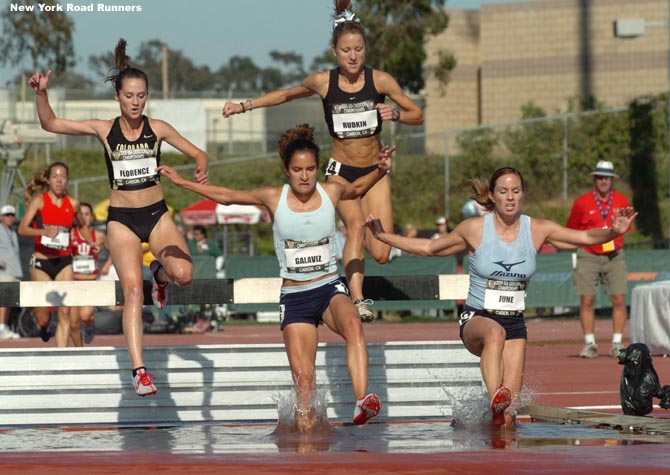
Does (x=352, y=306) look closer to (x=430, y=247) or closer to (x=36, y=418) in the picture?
(x=430, y=247)

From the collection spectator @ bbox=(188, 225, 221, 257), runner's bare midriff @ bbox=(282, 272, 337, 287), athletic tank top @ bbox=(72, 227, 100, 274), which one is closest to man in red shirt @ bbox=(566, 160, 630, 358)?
athletic tank top @ bbox=(72, 227, 100, 274)

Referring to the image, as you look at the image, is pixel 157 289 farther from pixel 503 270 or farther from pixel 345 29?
pixel 503 270

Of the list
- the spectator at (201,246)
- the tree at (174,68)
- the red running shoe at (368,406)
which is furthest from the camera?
the tree at (174,68)

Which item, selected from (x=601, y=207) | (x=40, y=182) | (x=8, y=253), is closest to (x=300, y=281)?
(x=40, y=182)

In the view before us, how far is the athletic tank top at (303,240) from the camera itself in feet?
30.3

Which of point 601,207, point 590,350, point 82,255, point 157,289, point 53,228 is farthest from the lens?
point 82,255

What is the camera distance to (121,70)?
32.6 ft

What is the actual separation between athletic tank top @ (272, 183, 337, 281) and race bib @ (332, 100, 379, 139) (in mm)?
1351

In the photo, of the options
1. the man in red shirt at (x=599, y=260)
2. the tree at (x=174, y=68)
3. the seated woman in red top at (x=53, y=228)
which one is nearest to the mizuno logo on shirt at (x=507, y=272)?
the seated woman in red top at (x=53, y=228)

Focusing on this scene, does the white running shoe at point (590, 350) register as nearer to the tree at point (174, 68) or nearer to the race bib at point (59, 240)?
the race bib at point (59, 240)

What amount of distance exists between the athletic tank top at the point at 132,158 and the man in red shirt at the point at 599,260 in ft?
23.8

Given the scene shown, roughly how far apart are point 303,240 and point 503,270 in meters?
1.36

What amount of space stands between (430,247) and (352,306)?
762mm

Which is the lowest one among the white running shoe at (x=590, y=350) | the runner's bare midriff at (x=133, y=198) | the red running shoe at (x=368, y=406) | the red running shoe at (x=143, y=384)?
the white running shoe at (x=590, y=350)
